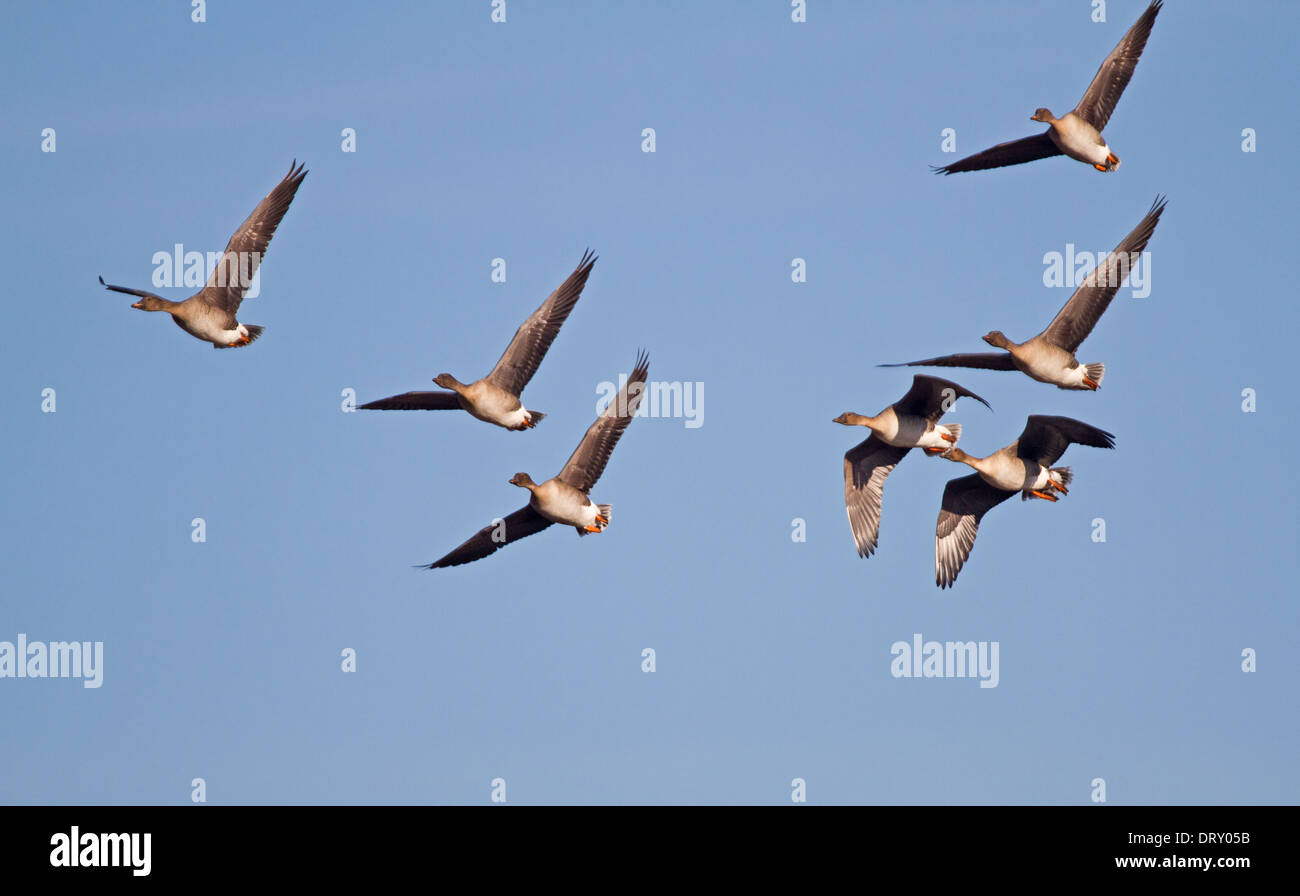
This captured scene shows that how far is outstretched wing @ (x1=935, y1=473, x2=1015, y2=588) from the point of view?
31109 mm

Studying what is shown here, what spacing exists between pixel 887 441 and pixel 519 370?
19.9 ft

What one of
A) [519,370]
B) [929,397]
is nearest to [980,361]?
[929,397]

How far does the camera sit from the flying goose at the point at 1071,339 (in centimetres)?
2662

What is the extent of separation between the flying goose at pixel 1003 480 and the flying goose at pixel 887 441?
629 millimetres

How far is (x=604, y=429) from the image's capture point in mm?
27750

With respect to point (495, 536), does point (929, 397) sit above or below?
above

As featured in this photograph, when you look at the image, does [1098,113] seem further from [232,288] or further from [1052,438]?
[232,288]

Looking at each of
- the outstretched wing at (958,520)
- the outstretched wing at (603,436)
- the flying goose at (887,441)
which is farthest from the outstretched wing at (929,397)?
the outstretched wing at (603,436)

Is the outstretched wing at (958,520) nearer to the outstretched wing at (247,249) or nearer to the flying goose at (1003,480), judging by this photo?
the flying goose at (1003,480)

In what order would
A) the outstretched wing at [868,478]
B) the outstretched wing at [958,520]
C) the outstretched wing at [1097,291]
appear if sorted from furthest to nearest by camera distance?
1. the outstretched wing at [958,520]
2. the outstretched wing at [868,478]
3. the outstretched wing at [1097,291]

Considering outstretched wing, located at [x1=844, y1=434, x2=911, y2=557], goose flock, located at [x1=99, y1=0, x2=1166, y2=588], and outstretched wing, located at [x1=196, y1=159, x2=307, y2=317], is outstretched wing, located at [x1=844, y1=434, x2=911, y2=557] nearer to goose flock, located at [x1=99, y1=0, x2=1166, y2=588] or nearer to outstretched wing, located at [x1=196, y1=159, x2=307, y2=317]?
goose flock, located at [x1=99, y1=0, x2=1166, y2=588]

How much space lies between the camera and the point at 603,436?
27859 mm
